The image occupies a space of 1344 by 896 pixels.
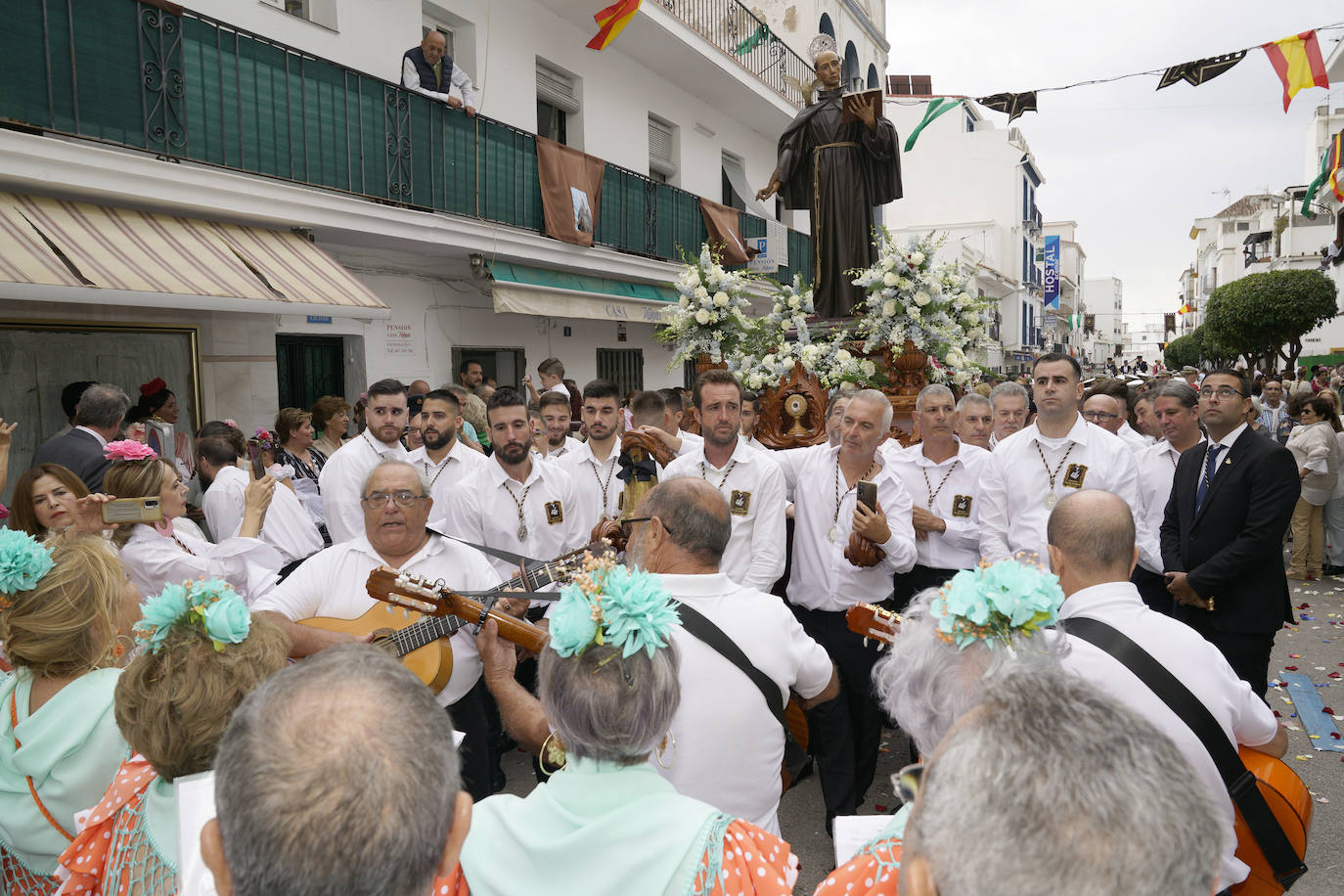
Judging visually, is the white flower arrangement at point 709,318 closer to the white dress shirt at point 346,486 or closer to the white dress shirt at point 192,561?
the white dress shirt at point 346,486

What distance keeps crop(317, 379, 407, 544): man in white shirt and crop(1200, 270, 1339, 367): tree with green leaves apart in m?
29.0

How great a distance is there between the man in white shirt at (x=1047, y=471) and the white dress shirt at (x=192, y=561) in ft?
12.8

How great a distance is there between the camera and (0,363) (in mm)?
7387

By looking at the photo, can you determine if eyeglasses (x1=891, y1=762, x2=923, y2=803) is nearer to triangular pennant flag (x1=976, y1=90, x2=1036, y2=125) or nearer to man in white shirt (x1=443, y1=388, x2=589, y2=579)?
man in white shirt (x1=443, y1=388, x2=589, y2=579)

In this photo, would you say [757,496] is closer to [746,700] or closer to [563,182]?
[746,700]

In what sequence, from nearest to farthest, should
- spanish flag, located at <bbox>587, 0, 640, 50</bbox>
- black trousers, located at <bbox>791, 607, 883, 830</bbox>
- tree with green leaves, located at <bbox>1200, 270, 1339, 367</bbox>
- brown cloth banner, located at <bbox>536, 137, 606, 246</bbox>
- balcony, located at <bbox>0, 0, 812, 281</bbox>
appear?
black trousers, located at <bbox>791, 607, 883, 830</bbox>, balcony, located at <bbox>0, 0, 812, 281</bbox>, spanish flag, located at <bbox>587, 0, 640, 50</bbox>, brown cloth banner, located at <bbox>536, 137, 606, 246</bbox>, tree with green leaves, located at <bbox>1200, 270, 1339, 367</bbox>

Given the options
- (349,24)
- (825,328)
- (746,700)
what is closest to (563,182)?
(349,24)

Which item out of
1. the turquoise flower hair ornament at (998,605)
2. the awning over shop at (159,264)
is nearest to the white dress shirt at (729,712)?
the turquoise flower hair ornament at (998,605)

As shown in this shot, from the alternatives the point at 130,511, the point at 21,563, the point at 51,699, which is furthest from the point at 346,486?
the point at 51,699

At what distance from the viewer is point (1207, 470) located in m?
4.66

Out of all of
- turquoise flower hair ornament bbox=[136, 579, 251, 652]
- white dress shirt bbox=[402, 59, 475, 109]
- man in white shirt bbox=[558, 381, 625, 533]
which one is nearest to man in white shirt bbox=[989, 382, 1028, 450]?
man in white shirt bbox=[558, 381, 625, 533]

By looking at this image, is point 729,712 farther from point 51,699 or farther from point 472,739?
point 51,699

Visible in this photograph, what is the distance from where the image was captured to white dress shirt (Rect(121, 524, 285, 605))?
3699 mm

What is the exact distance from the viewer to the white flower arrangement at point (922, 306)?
23.4ft
